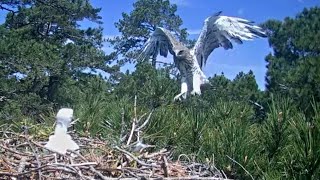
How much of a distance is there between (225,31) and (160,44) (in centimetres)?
185

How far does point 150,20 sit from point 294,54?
12.1 meters

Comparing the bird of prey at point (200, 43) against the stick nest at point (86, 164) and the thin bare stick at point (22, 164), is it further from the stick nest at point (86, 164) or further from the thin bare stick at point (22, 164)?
the thin bare stick at point (22, 164)

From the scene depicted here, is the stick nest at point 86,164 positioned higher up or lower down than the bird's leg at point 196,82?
lower down

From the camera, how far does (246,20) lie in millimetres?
11031

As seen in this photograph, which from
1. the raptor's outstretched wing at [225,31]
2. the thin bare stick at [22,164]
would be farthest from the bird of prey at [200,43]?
the thin bare stick at [22,164]

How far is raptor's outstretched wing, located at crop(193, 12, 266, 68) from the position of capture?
10734mm

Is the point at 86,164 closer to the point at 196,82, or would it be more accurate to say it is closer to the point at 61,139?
the point at 61,139

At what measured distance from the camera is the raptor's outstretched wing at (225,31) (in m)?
10.7

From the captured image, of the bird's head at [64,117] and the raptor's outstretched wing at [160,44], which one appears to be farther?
the raptor's outstretched wing at [160,44]

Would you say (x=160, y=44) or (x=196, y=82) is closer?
(x=196, y=82)

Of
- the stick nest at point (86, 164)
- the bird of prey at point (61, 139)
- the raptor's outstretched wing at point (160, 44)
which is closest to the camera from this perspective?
the stick nest at point (86, 164)

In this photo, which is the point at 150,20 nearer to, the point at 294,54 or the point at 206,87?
the point at 294,54

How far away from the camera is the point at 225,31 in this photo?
10.8 metres

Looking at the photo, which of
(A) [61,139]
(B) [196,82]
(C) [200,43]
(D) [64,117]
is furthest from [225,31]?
(A) [61,139]
